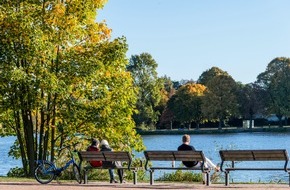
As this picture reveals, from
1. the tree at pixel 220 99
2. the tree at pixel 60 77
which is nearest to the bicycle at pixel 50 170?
the tree at pixel 60 77

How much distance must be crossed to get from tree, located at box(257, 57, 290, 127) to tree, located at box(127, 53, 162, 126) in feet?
57.1

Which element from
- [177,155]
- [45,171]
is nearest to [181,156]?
[177,155]

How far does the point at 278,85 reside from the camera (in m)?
92.9

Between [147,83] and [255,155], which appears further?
[147,83]

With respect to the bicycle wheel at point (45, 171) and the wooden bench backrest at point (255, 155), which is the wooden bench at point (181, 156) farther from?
the bicycle wheel at point (45, 171)

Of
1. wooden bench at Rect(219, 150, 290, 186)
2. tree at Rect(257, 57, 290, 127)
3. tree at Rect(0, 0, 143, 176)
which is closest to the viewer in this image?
wooden bench at Rect(219, 150, 290, 186)

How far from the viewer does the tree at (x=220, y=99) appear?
9538cm

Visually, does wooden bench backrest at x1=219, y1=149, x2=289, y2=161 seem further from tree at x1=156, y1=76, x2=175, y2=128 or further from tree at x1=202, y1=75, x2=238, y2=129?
tree at x1=156, y1=76, x2=175, y2=128

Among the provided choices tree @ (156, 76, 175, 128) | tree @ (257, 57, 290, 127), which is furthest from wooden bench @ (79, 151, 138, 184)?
tree @ (156, 76, 175, 128)

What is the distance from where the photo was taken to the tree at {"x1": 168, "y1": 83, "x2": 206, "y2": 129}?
101438 millimetres

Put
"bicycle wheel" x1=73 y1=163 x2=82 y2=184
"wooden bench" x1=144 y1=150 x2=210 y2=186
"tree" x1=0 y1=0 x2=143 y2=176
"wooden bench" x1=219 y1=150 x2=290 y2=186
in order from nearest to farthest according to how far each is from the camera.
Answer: "wooden bench" x1=219 y1=150 x2=290 y2=186
"wooden bench" x1=144 y1=150 x2=210 y2=186
"bicycle wheel" x1=73 y1=163 x2=82 y2=184
"tree" x1=0 y1=0 x2=143 y2=176

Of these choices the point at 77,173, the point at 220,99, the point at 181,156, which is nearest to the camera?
the point at 181,156

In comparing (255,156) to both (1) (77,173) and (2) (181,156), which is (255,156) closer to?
(2) (181,156)

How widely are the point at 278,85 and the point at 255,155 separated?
78306 millimetres
